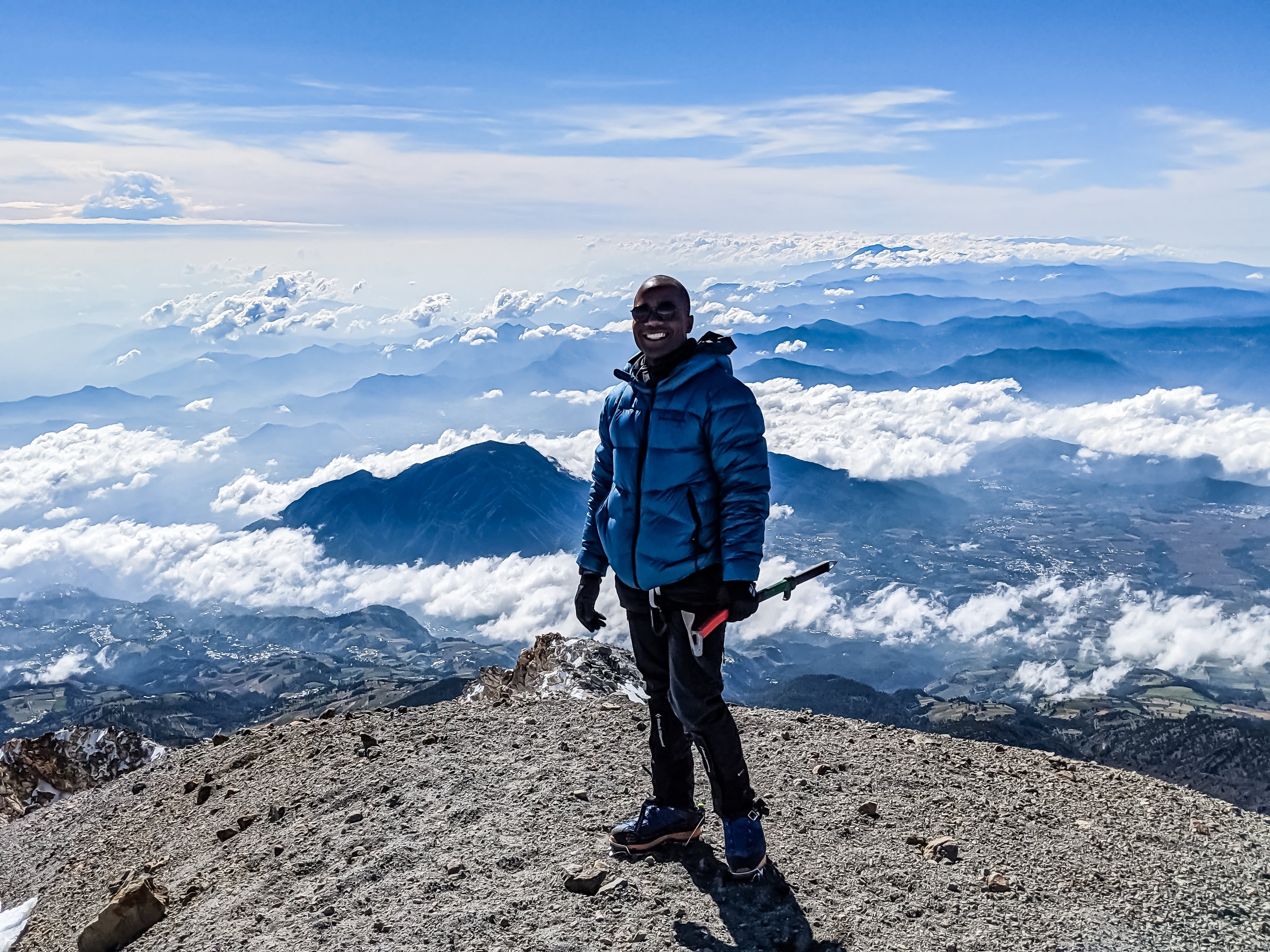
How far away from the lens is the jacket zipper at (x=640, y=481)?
591 cm

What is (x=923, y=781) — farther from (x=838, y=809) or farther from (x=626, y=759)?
(x=626, y=759)

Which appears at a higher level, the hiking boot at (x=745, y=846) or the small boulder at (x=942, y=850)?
the hiking boot at (x=745, y=846)

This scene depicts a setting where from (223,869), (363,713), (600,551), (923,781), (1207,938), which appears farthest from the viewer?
(363,713)

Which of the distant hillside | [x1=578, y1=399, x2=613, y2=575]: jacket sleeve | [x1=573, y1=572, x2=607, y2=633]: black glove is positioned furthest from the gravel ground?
the distant hillside

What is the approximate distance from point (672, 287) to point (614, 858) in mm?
4573

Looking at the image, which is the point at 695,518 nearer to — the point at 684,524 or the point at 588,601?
the point at 684,524

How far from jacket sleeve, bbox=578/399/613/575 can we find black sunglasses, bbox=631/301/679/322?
0.94 meters

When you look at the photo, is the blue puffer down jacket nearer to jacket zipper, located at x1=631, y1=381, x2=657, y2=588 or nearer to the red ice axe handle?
jacket zipper, located at x1=631, y1=381, x2=657, y2=588

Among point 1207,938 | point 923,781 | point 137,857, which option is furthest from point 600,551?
point 137,857

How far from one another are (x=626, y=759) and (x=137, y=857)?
5.27 m

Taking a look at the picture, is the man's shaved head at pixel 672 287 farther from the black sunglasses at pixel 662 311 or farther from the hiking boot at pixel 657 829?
the hiking boot at pixel 657 829

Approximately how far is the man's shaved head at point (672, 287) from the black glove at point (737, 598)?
199 centimetres

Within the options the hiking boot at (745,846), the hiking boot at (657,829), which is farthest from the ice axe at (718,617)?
the hiking boot at (657,829)

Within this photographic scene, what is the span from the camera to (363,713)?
→ 11.4m
